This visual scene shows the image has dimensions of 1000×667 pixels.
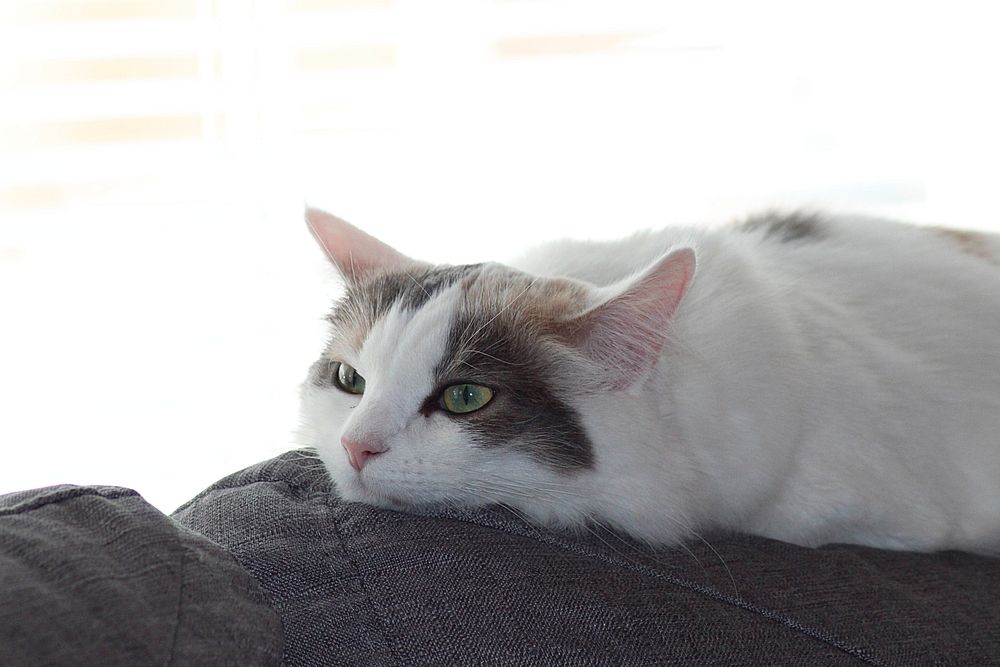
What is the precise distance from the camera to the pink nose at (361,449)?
1.05 meters

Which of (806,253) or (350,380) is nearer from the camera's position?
(350,380)

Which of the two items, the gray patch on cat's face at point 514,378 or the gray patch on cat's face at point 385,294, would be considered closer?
the gray patch on cat's face at point 514,378

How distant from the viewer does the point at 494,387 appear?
3.60ft

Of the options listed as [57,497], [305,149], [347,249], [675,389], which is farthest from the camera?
[305,149]

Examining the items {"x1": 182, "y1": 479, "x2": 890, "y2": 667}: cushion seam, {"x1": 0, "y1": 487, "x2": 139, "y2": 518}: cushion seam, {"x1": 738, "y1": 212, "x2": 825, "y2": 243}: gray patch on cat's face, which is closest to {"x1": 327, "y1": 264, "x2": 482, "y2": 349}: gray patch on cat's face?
{"x1": 182, "y1": 479, "x2": 890, "y2": 667}: cushion seam

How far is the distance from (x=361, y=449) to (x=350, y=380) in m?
0.19

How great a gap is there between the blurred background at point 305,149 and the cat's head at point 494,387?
1.80 metres

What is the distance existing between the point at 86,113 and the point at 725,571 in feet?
8.12

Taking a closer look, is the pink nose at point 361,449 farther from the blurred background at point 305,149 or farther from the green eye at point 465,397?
→ the blurred background at point 305,149

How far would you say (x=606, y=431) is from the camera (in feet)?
3.61

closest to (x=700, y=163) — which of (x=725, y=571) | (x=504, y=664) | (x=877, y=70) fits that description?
(x=877, y=70)

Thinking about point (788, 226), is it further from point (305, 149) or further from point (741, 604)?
point (305, 149)

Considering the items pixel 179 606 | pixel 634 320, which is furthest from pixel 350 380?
pixel 179 606

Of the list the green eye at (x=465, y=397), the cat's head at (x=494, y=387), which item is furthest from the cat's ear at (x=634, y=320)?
the green eye at (x=465, y=397)
